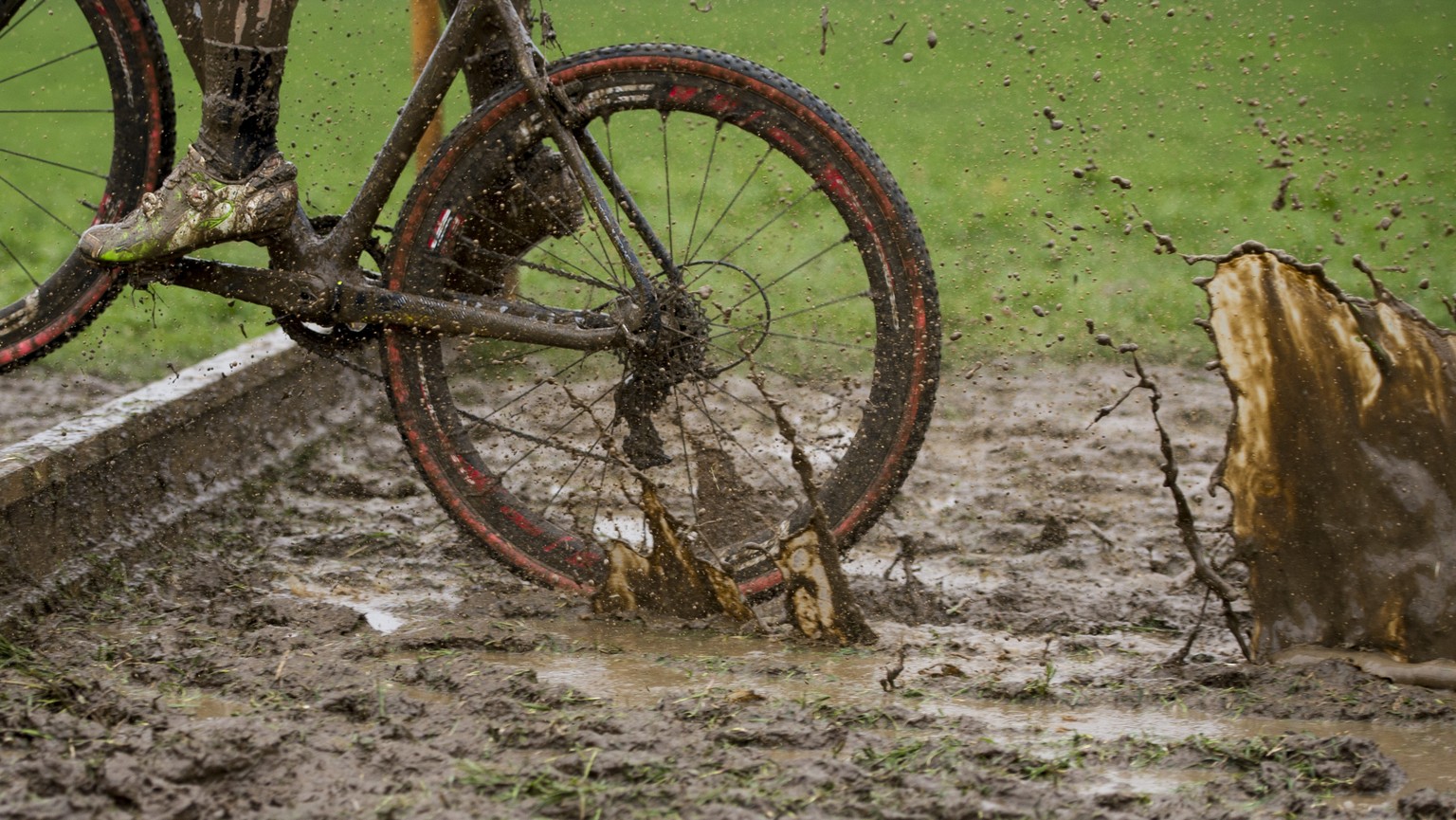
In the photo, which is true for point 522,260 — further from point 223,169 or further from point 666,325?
point 223,169

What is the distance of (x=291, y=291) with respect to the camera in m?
3.60

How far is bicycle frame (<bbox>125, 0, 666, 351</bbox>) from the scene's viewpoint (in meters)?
3.50

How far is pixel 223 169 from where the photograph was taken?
345cm

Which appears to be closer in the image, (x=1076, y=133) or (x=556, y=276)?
(x=556, y=276)

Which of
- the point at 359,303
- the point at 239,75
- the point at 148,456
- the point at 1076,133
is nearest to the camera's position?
the point at 239,75

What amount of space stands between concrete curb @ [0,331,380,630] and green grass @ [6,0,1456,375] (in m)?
0.94

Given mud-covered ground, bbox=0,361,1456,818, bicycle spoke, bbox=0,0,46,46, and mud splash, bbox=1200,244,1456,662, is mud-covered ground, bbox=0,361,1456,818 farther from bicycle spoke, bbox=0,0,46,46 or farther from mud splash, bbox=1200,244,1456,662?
bicycle spoke, bbox=0,0,46,46

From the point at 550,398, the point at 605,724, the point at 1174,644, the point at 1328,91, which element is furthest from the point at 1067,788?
the point at 1328,91

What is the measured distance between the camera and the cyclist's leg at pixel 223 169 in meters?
3.43

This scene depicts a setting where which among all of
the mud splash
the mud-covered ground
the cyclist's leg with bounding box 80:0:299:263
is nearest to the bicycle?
the cyclist's leg with bounding box 80:0:299:263

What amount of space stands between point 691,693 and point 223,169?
5.63 feet

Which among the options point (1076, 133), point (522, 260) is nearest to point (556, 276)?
point (522, 260)

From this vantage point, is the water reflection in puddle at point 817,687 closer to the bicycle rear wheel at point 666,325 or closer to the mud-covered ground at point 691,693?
the mud-covered ground at point 691,693

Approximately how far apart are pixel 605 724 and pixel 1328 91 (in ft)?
26.2
